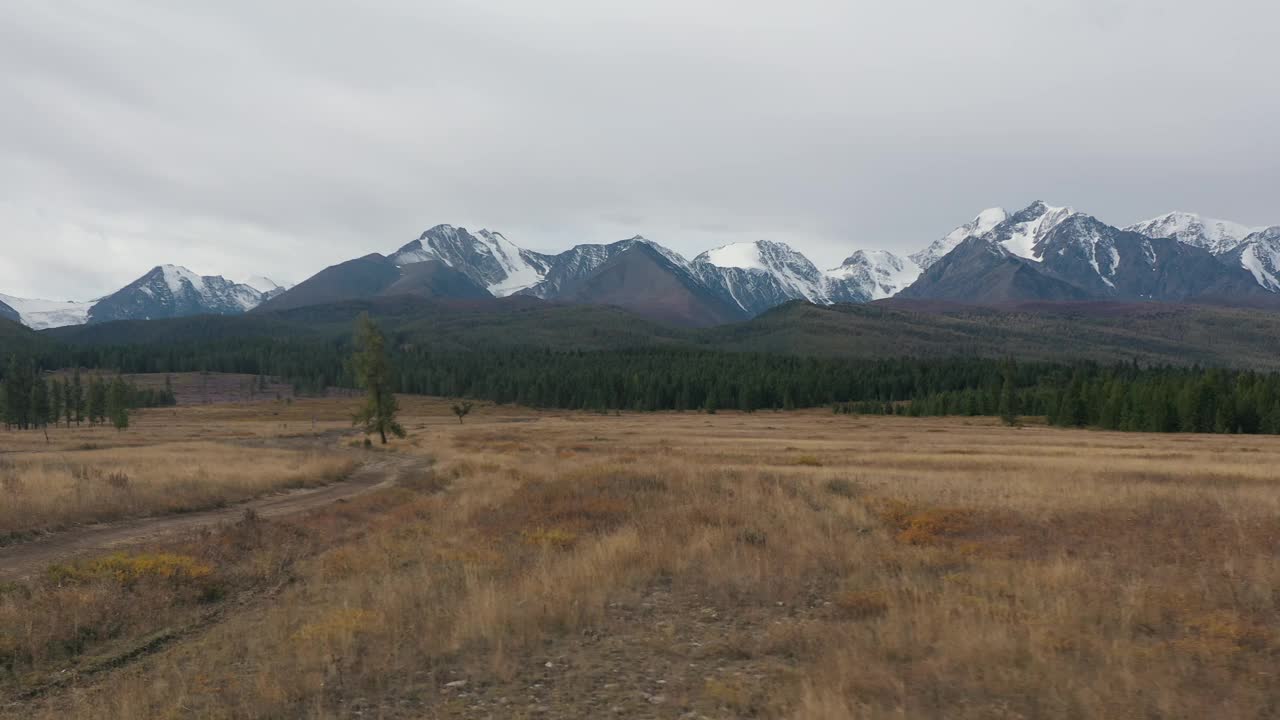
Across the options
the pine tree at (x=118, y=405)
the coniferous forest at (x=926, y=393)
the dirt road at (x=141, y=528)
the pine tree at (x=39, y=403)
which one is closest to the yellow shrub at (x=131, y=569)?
the dirt road at (x=141, y=528)

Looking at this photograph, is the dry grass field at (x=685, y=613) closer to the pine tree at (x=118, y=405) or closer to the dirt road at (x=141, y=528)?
the dirt road at (x=141, y=528)

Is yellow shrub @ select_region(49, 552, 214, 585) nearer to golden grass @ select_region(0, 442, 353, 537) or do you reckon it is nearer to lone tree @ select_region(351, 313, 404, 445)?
golden grass @ select_region(0, 442, 353, 537)

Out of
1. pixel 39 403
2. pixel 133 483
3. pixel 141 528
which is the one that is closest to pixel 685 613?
pixel 141 528

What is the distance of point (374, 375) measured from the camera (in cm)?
6431

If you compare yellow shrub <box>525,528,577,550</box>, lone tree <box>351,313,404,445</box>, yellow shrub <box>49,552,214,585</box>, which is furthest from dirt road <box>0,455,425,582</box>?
lone tree <box>351,313,404,445</box>

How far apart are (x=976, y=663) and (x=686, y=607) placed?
4.55m

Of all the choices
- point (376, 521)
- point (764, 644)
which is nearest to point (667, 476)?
point (376, 521)

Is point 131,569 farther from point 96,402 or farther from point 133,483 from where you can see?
point 96,402

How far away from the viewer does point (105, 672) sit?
992 centimetres

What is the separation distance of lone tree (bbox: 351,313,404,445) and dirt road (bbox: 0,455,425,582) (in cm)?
2900

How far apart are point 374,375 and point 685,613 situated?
5774 centimetres

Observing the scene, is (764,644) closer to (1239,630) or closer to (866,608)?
(866,608)

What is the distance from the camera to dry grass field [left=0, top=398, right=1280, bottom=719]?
8.20 meters

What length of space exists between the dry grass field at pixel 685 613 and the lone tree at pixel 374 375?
140 feet
